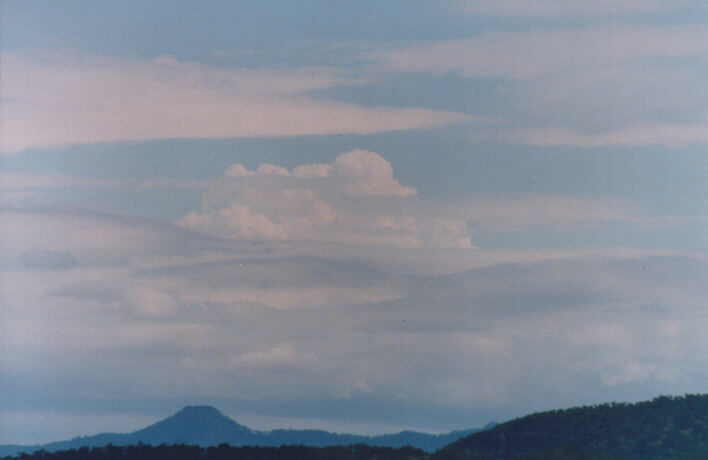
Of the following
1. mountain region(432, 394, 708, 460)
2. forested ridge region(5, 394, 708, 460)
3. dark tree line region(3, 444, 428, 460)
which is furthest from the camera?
mountain region(432, 394, 708, 460)

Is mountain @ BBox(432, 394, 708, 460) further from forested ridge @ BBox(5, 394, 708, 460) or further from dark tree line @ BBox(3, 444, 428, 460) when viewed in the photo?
dark tree line @ BBox(3, 444, 428, 460)

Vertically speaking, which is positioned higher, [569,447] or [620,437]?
[620,437]

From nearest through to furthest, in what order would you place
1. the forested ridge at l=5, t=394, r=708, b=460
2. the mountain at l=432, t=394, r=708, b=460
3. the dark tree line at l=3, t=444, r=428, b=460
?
1. the dark tree line at l=3, t=444, r=428, b=460
2. the forested ridge at l=5, t=394, r=708, b=460
3. the mountain at l=432, t=394, r=708, b=460

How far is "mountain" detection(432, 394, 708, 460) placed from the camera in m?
168

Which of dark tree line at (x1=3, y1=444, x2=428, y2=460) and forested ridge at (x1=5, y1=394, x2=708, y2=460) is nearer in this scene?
dark tree line at (x1=3, y1=444, x2=428, y2=460)

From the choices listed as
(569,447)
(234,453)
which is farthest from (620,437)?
(234,453)

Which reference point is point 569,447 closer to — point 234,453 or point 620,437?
point 620,437

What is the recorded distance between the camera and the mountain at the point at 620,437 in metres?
168

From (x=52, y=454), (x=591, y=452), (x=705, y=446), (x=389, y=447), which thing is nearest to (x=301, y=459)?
(x=389, y=447)

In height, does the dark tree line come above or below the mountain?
below

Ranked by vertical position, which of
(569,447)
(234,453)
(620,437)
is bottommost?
(234,453)

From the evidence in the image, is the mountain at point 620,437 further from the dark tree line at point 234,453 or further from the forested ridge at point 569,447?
the dark tree line at point 234,453

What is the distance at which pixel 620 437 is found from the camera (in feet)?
597

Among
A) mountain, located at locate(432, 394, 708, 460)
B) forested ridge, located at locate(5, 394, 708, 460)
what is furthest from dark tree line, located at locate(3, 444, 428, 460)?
mountain, located at locate(432, 394, 708, 460)
